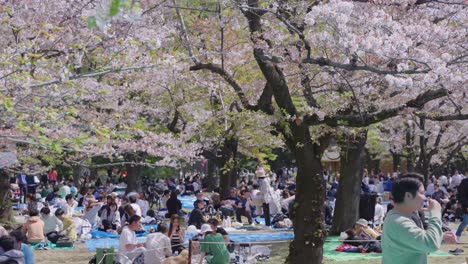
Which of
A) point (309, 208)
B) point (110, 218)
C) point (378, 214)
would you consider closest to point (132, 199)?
point (110, 218)

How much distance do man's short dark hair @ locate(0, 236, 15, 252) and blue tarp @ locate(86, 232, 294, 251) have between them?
624 centimetres

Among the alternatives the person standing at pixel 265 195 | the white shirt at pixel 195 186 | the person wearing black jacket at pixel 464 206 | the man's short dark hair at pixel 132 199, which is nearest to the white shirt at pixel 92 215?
the man's short dark hair at pixel 132 199

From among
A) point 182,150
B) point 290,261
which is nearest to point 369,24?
point 290,261

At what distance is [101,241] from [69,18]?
21.3 ft

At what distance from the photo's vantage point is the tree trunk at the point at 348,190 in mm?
16469

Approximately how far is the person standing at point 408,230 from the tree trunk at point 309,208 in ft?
20.7

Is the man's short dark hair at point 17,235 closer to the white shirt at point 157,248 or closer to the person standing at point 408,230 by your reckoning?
the white shirt at point 157,248

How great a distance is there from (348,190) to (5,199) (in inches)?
323

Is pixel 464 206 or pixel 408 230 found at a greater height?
pixel 464 206

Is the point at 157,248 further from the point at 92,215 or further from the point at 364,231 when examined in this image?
the point at 92,215

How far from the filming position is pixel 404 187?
15.2 ft

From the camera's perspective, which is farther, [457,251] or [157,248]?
[457,251]

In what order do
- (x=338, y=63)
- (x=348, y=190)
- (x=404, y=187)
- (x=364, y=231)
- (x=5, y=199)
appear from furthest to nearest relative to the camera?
(x=5, y=199) → (x=348, y=190) → (x=364, y=231) → (x=338, y=63) → (x=404, y=187)

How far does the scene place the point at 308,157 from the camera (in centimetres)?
1101
